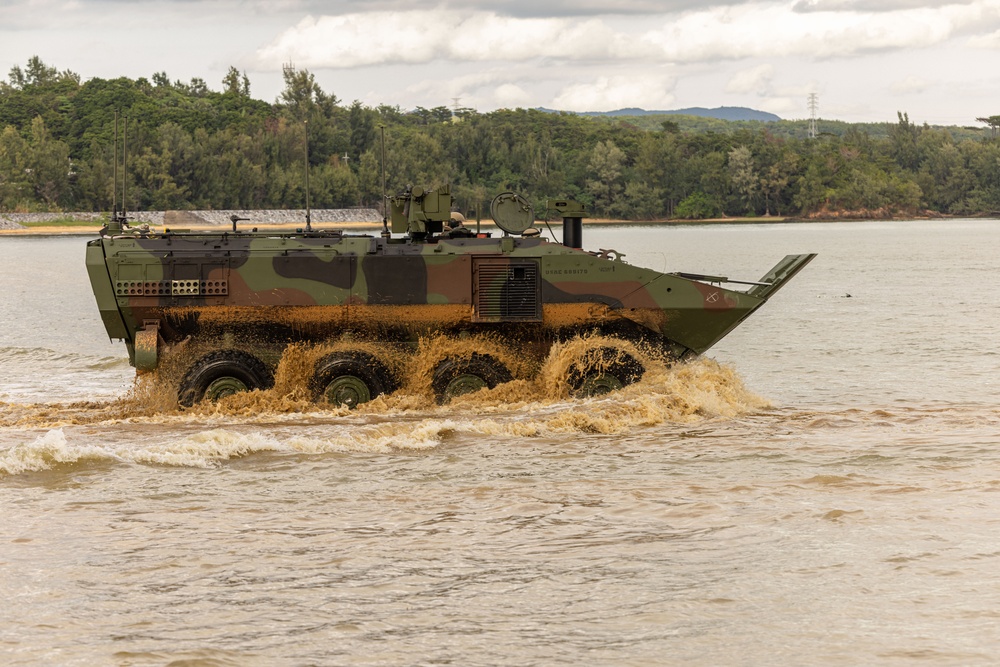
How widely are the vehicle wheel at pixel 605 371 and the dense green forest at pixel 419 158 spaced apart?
86.9m

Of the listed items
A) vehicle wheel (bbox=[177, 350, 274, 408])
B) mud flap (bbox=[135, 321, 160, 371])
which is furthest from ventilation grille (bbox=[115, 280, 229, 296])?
vehicle wheel (bbox=[177, 350, 274, 408])

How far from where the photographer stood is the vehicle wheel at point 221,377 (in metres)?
16.0

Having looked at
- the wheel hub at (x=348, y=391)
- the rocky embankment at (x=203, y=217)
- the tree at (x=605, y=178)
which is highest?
the tree at (x=605, y=178)

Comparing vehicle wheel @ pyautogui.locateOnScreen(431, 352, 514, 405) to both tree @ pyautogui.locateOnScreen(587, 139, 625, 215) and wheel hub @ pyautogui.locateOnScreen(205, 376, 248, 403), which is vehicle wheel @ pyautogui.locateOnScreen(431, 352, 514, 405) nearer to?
wheel hub @ pyautogui.locateOnScreen(205, 376, 248, 403)

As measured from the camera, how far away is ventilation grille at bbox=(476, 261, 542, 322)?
1612 cm

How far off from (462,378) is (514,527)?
215 inches

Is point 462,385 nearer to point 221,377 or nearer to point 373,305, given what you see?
point 373,305

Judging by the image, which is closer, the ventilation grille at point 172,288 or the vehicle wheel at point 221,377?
the vehicle wheel at point 221,377

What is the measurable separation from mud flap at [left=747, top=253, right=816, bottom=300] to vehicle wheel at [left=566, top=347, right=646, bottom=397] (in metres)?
1.77

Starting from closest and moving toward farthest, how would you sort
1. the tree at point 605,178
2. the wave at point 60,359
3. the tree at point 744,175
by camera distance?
the wave at point 60,359 → the tree at point 605,178 → the tree at point 744,175

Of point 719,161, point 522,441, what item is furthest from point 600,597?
point 719,161

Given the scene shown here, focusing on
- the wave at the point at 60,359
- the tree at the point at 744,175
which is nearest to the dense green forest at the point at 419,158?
the tree at the point at 744,175

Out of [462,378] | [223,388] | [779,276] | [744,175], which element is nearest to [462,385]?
[462,378]

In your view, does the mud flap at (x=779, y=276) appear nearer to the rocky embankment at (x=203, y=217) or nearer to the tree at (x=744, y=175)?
the rocky embankment at (x=203, y=217)
